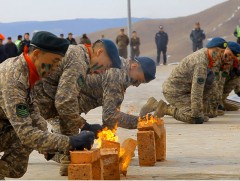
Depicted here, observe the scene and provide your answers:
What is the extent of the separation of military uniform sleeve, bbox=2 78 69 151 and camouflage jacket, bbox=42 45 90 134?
1654 millimetres

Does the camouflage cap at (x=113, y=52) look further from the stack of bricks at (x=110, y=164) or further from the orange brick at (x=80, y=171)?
the orange brick at (x=80, y=171)

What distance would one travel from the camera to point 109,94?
968cm

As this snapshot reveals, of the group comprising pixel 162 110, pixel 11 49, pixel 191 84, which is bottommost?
pixel 11 49

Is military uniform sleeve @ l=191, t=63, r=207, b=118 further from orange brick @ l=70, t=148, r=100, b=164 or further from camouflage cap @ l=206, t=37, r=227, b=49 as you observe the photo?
orange brick @ l=70, t=148, r=100, b=164

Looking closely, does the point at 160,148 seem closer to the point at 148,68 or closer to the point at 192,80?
the point at 148,68

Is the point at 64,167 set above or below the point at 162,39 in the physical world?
above

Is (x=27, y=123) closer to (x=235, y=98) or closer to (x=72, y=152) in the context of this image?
(x=72, y=152)

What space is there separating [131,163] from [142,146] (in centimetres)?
35

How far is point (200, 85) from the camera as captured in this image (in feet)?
45.2

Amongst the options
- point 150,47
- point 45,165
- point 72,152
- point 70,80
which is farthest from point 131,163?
point 150,47

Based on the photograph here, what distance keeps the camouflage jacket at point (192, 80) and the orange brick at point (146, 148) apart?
425 cm

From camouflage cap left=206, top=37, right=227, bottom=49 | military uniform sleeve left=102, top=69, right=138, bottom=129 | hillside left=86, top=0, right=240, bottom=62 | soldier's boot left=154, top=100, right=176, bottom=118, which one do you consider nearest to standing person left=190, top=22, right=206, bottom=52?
soldier's boot left=154, top=100, right=176, bottom=118

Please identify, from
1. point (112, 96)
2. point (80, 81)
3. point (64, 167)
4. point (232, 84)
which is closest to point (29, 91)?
point (80, 81)

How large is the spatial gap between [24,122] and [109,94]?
113 inches
